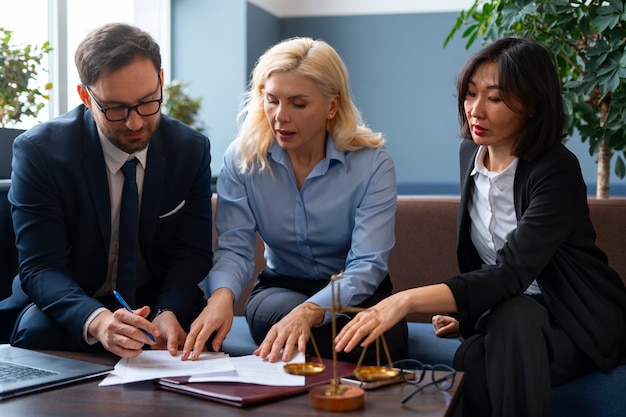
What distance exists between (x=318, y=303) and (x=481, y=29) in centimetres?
137

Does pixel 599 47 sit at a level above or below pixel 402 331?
above

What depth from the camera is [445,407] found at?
55.4 inches

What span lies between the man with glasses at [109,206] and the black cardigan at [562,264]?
2.63 ft

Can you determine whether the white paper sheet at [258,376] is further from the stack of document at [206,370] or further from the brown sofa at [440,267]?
the brown sofa at [440,267]

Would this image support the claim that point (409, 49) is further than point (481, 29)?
Yes

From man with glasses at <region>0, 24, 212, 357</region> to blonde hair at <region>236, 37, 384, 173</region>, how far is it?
0.52ft

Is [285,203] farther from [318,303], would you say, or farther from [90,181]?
[90,181]

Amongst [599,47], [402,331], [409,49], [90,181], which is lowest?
[402,331]

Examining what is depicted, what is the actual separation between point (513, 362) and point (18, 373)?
3.46 ft

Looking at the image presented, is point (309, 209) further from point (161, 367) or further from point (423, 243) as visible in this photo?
point (161, 367)

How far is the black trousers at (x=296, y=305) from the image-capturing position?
212cm

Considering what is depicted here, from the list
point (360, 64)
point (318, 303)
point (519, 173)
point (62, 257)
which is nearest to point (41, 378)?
point (62, 257)

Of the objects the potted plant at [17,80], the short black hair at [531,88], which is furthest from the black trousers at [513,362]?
the potted plant at [17,80]

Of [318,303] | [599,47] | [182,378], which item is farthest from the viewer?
[599,47]
